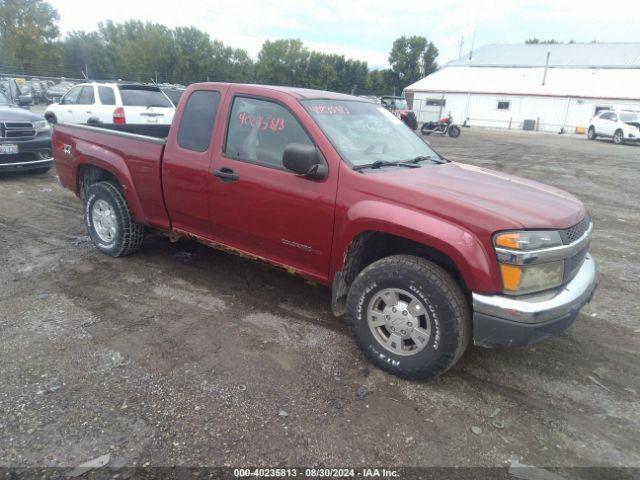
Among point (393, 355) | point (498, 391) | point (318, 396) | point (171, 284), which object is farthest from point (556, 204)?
point (171, 284)

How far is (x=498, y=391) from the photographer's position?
3104mm

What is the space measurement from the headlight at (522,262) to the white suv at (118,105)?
10866 mm

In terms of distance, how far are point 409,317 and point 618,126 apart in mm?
26948

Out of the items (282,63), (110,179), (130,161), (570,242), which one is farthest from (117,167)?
(282,63)

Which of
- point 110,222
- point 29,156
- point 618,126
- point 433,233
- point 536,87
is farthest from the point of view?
point 536,87

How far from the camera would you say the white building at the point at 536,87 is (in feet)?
113

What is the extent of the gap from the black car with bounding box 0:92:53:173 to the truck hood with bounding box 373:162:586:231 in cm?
777

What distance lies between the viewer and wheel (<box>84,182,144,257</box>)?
15.9 feet

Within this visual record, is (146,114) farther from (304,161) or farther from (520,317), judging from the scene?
(520,317)

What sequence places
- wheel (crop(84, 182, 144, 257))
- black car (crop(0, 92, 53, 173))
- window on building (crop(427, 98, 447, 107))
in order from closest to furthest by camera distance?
wheel (crop(84, 182, 144, 257))
black car (crop(0, 92, 53, 173))
window on building (crop(427, 98, 447, 107))

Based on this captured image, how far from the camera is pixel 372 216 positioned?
10.1 ft

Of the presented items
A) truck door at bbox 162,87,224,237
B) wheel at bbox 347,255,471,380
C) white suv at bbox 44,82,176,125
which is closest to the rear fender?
truck door at bbox 162,87,224,237

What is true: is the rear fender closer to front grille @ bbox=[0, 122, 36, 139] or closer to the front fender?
the front fender

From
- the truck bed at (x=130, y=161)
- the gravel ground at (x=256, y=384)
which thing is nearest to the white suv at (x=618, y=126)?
the gravel ground at (x=256, y=384)
